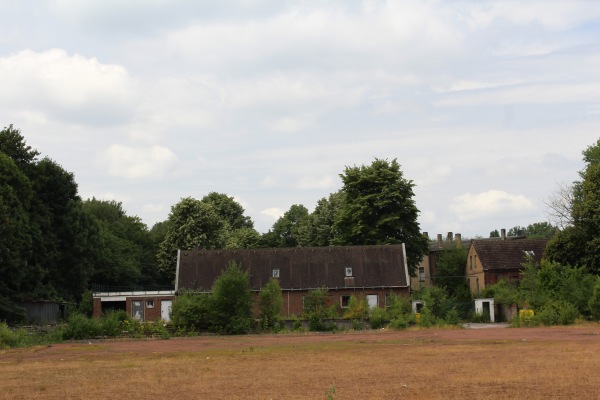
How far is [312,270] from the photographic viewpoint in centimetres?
6650

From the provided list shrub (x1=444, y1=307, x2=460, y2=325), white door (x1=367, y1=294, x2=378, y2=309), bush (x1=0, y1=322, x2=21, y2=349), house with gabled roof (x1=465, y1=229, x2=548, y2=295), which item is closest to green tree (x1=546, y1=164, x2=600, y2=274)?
shrub (x1=444, y1=307, x2=460, y2=325)

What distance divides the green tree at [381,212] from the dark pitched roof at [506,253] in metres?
7.53

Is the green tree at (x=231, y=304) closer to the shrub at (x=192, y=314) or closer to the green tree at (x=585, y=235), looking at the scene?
the shrub at (x=192, y=314)

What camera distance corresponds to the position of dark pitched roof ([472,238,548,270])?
78.4 m

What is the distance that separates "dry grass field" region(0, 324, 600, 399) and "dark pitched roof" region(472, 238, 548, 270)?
131 feet

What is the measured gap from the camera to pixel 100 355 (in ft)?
114

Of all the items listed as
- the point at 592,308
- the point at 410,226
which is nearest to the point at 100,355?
the point at 592,308

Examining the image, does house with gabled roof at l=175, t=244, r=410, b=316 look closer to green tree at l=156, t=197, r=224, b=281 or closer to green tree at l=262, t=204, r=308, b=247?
green tree at l=156, t=197, r=224, b=281

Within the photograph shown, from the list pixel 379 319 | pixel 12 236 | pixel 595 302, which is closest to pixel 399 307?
pixel 379 319

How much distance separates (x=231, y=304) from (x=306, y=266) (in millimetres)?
15942

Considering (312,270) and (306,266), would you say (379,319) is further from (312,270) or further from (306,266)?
(306,266)

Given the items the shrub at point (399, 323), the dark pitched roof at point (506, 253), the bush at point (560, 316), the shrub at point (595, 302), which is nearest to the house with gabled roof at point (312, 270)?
the shrub at point (399, 323)

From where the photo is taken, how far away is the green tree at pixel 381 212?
73938 mm

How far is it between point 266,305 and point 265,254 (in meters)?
15.3
